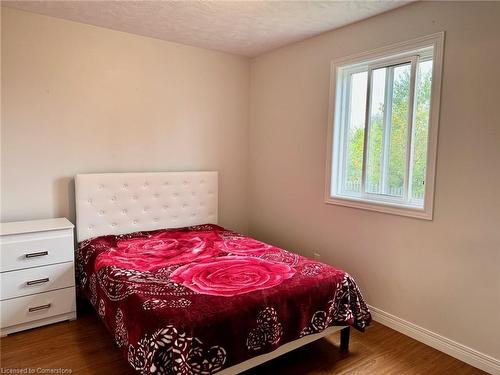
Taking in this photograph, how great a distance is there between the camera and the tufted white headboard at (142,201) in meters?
3.08

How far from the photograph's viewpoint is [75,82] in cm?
307

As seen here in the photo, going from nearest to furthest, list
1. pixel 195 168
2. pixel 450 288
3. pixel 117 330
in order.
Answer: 1. pixel 117 330
2. pixel 450 288
3. pixel 195 168

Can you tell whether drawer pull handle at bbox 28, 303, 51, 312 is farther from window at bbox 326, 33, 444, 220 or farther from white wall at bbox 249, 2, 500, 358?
window at bbox 326, 33, 444, 220

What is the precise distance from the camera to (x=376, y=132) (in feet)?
9.63

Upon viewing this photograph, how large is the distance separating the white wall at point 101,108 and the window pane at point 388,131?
1688mm

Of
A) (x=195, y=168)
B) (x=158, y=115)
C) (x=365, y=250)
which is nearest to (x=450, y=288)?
(x=365, y=250)

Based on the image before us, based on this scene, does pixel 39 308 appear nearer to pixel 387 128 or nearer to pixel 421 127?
pixel 387 128

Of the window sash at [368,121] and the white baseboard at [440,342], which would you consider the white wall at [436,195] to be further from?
the window sash at [368,121]

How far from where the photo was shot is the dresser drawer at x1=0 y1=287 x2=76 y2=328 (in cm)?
253

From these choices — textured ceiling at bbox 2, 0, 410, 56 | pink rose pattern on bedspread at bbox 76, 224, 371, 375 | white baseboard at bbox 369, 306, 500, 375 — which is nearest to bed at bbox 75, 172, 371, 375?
pink rose pattern on bedspread at bbox 76, 224, 371, 375

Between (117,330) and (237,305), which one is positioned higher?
(237,305)

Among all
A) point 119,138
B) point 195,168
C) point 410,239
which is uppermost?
point 119,138

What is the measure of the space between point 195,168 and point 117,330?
2.08 meters

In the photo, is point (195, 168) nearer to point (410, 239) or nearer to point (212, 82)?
point (212, 82)
